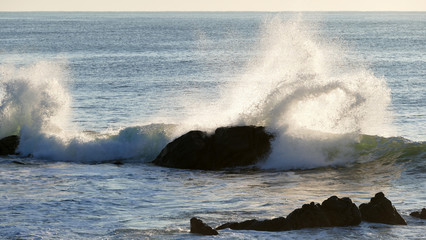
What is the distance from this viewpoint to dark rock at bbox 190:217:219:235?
13.5 m

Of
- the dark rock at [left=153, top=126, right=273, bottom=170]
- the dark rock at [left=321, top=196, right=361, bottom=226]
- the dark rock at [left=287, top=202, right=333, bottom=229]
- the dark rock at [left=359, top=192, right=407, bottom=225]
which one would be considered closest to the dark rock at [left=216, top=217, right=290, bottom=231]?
the dark rock at [left=287, top=202, right=333, bottom=229]

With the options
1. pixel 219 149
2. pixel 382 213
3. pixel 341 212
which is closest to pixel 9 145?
pixel 219 149

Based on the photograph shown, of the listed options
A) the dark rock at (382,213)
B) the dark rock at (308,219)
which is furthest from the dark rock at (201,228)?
the dark rock at (382,213)

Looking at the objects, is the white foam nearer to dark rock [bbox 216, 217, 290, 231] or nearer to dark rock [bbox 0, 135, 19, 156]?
dark rock [bbox 0, 135, 19, 156]

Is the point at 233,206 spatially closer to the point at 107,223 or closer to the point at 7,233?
the point at 107,223

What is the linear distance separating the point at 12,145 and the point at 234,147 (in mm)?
8250

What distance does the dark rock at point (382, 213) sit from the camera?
14.0 metres

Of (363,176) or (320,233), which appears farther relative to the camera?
(363,176)

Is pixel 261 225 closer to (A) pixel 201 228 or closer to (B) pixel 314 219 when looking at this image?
(B) pixel 314 219

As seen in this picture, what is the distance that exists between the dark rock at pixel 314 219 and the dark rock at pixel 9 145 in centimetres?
1283

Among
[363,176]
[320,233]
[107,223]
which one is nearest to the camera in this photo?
[320,233]

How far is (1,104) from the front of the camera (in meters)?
28.3

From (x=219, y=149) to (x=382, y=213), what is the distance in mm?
8492

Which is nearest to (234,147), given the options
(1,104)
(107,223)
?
(107,223)
